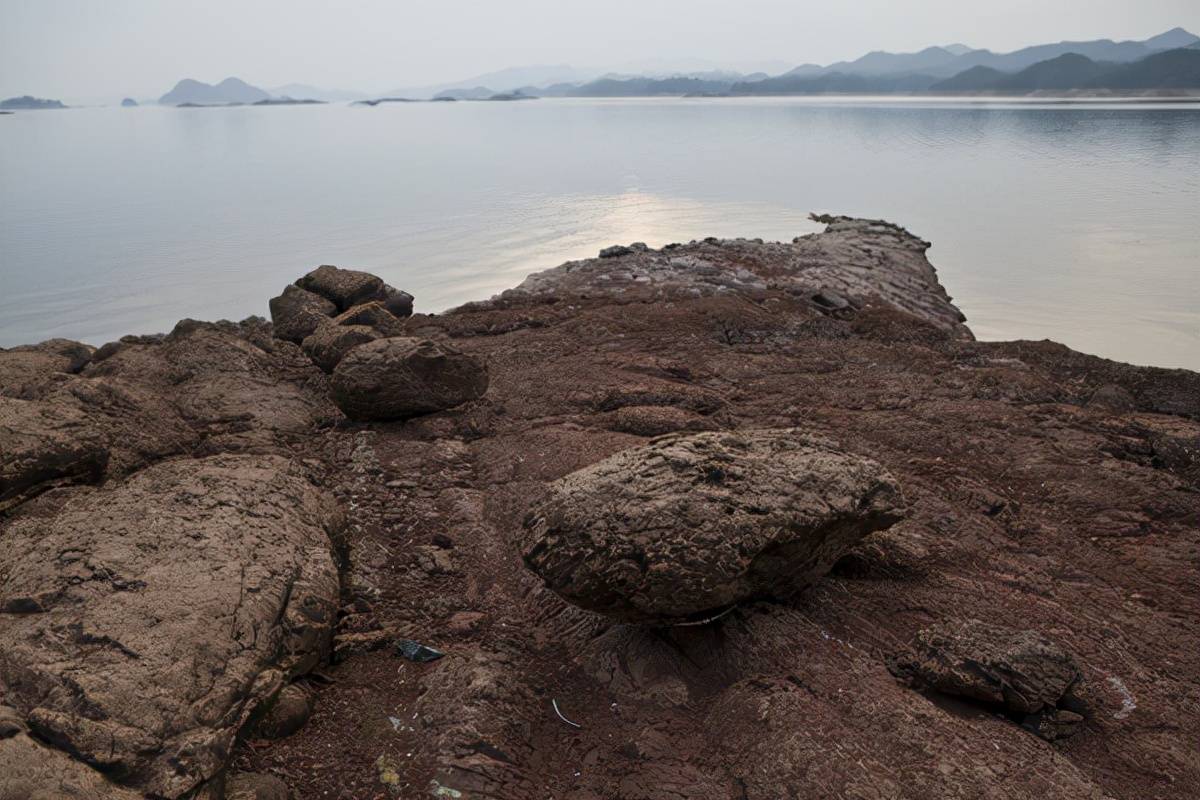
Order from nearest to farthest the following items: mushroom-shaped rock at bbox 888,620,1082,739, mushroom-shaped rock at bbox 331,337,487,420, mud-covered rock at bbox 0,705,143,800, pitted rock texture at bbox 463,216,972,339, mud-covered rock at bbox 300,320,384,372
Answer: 1. mud-covered rock at bbox 0,705,143,800
2. mushroom-shaped rock at bbox 888,620,1082,739
3. mushroom-shaped rock at bbox 331,337,487,420
4. mud-covered rock at bbox 300,320,384,372
5. pitted rock texture at bbox 463,216,972,339

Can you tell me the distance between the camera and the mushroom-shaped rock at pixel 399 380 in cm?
739

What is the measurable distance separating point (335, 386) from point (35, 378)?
3201mm

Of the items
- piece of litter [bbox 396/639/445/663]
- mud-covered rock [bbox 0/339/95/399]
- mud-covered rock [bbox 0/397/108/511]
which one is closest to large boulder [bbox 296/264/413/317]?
mud-covered rock [bbox 0/339/95/399]

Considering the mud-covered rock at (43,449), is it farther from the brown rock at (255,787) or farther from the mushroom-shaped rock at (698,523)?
the mushroom-shaped rock at (698,523)

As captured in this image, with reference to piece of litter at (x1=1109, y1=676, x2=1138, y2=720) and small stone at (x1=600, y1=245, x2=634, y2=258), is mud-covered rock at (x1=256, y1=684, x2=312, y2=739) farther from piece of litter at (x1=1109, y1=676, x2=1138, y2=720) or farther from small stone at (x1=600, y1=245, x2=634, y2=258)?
small stone at (x1=600, y1=245, x2=634, y2=258)

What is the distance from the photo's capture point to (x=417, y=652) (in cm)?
458

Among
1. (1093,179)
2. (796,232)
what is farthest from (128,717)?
(1093,179)

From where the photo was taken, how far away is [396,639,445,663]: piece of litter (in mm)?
4555

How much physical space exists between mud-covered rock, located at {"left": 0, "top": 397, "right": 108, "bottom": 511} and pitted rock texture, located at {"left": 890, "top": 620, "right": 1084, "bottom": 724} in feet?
18.6

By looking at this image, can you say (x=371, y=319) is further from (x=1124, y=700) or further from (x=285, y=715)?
(x=1124, y=700)

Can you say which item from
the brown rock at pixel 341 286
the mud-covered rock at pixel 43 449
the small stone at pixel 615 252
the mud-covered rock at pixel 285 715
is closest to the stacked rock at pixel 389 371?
the brown rock at pixel 341 286

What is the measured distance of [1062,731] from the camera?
13.1ft

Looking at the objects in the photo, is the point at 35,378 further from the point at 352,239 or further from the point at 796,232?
the point at 796,232

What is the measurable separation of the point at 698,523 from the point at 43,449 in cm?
467
